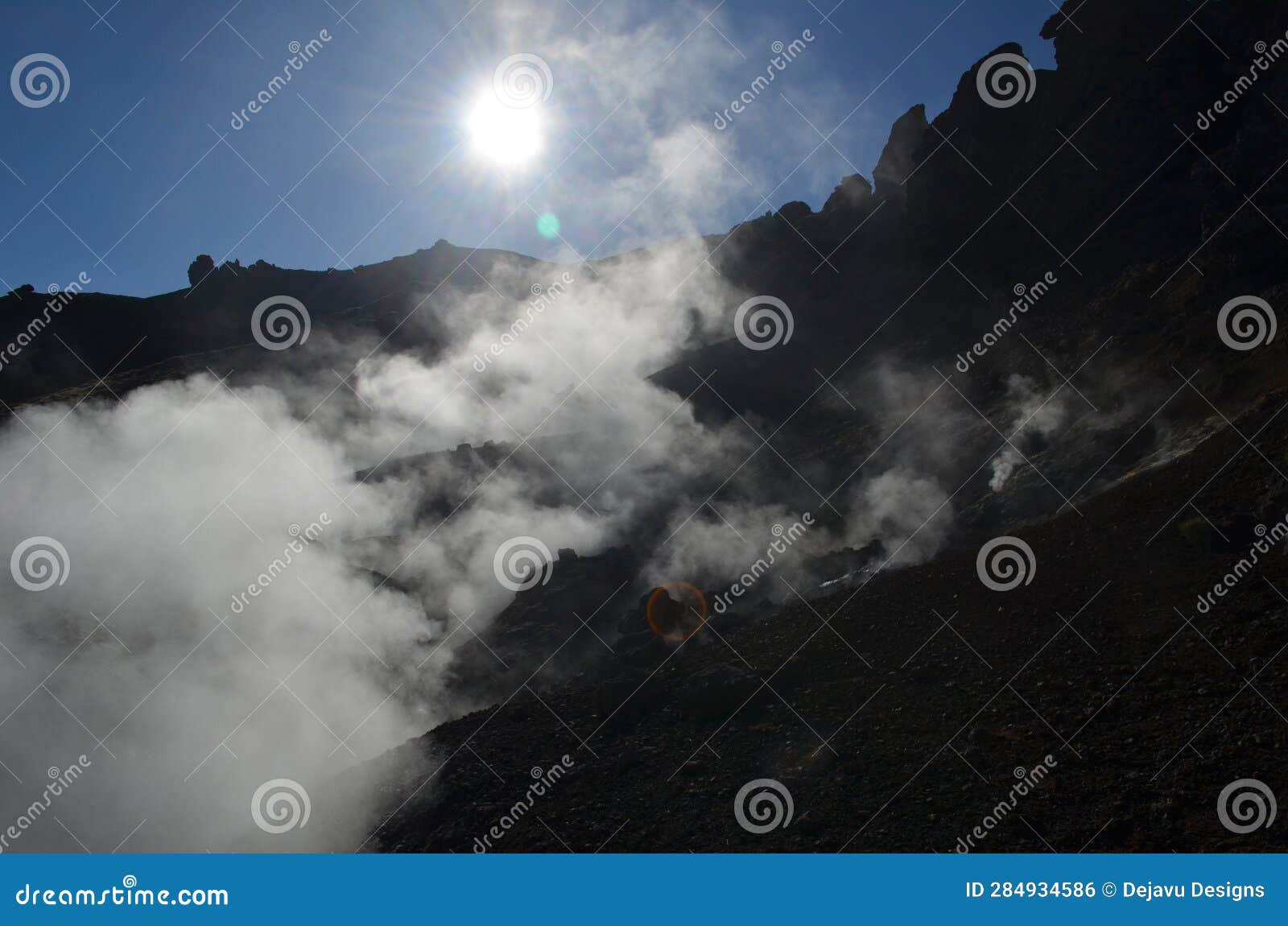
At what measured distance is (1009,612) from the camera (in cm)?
1358

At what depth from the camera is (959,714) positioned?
11055 millimetres

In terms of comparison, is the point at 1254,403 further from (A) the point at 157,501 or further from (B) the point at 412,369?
(B) the point at 412,369

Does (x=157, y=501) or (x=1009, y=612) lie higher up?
(x=1009, y=612)

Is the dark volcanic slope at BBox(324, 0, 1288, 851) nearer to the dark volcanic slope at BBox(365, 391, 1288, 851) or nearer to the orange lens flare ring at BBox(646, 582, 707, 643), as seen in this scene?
the dark volcanic slope at BBox(365, 391, 1288, 851)

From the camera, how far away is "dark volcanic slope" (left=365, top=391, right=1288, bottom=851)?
8961 mm

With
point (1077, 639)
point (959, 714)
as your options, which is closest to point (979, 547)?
point (1077, 639)

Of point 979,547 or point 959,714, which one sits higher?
point 979,547

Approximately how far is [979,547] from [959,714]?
6.53m

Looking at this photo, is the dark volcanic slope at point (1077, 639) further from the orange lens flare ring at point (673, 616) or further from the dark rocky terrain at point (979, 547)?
the orange lens flare ring at point (673, 616)

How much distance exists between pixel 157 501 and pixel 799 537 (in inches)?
956

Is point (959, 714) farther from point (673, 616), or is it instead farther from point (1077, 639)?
point (673, 616)

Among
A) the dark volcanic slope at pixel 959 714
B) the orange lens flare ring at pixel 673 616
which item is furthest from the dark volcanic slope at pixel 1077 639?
the orange lens flare ring at pixel 673 616

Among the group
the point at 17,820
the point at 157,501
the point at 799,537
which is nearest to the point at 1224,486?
the point at 799,537

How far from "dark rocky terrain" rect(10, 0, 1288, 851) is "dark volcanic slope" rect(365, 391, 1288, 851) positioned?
0.06 meters
